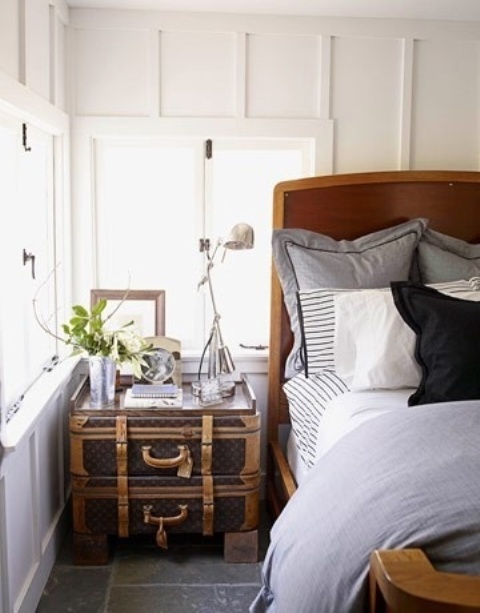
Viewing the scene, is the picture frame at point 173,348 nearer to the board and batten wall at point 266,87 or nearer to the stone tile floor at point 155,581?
the board and batten wall at point 266,87

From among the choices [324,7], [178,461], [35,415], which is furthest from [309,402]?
[324,7]

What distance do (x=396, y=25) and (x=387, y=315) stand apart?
1.45m

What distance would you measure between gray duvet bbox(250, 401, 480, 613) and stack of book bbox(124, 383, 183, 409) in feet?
3.08

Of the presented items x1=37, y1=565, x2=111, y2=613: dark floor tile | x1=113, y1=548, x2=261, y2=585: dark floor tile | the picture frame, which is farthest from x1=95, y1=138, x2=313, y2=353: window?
x1=37, y1=565, x2=111, y2=613: dark floor tile

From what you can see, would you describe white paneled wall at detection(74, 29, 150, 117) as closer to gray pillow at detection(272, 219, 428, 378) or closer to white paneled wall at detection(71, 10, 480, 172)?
white paneled wall at detection(71, 10, 480, 172)

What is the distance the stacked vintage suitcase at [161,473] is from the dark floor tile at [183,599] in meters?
0.19

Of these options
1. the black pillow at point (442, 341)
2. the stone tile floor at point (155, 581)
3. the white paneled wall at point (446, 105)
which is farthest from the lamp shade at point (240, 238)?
the stone tile floor at point (155, 581)

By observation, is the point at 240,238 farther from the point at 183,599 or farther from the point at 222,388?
the point at 183,599

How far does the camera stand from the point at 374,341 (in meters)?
2.43

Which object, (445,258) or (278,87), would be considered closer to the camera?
(445,258)

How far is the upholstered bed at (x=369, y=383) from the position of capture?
57.4 inches

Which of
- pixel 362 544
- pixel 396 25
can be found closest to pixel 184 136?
pixel 396 25

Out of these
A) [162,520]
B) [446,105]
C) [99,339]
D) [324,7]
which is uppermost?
[324,7]

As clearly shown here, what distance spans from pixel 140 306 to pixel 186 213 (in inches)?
19.5
